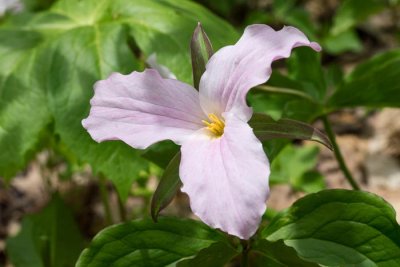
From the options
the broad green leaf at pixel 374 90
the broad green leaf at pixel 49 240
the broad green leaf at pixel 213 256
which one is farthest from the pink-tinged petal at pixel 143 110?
the broad green leaf at pixel 49 240

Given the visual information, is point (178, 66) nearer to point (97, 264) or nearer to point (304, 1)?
point (97, 264)

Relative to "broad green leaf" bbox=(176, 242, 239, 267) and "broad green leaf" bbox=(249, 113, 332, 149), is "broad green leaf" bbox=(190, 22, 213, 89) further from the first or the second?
"broad green leaf" bbox=(176, 242, 239, 267)

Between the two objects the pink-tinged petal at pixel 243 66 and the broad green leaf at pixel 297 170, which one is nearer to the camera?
the pink-tinged petal at pixel 243 66

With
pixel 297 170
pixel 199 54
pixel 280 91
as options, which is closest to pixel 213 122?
pixel 199 54

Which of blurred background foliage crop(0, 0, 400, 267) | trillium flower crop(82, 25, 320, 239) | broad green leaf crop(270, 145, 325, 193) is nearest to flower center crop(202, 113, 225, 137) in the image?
trillium flower crop(82, 25, 320, 239)

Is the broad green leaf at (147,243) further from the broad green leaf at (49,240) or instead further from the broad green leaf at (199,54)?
the broad green leaf at (49,240)

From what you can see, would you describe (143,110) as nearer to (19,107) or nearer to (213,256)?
(213,256)
